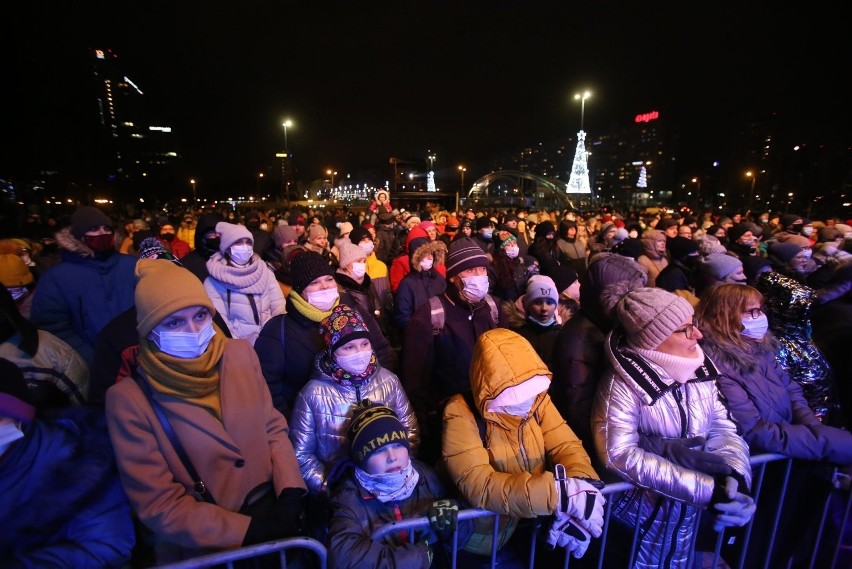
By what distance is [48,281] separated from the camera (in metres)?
3.99

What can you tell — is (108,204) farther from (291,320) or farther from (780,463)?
(780,463)

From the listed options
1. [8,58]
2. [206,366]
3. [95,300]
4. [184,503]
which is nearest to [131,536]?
[184,503]

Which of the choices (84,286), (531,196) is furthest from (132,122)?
(84,286)

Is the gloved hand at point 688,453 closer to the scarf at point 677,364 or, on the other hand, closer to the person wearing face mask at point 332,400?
the scarf at point 677,364

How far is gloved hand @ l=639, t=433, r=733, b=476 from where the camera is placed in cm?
237

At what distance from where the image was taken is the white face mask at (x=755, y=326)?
3.20 m

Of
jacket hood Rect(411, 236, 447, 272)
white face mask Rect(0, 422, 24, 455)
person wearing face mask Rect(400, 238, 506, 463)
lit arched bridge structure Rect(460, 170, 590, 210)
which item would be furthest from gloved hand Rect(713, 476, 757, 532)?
lit arched bridge structure Rect(460, 170, 590, 210)

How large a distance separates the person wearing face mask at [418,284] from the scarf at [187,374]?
321 centimetres

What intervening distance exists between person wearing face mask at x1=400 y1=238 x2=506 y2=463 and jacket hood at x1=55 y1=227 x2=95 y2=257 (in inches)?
129

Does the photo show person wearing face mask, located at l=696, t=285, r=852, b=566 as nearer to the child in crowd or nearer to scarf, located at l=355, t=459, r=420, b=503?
the child in crowd

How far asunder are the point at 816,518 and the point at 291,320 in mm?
3998

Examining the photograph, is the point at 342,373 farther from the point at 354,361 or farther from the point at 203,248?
the point at 203,248

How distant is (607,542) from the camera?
9.09 feet

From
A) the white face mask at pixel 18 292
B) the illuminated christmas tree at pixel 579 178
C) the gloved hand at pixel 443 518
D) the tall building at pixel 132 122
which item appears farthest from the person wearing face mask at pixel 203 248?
the illuminated christmas tree at pixel 579 178
